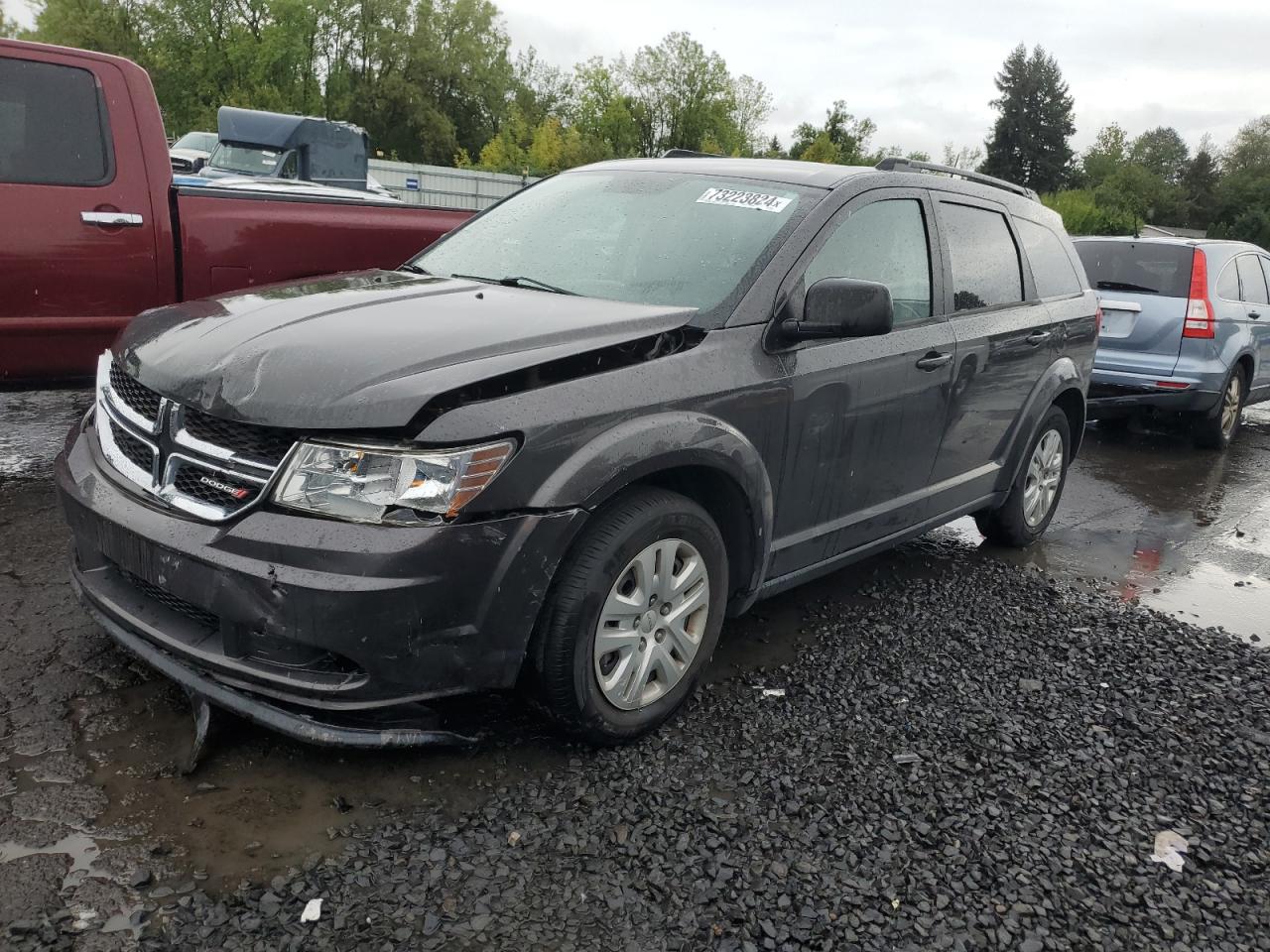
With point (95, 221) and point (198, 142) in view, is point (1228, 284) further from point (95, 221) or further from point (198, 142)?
point (198, 142)

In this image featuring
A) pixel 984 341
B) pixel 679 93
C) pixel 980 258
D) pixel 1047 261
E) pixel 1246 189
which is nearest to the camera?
pixel 984 341

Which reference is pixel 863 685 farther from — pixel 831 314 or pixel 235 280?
pixel 235 280

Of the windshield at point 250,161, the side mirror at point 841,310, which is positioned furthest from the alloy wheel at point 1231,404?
the windshield at point 250,161

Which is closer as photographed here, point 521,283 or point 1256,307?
point 521,283

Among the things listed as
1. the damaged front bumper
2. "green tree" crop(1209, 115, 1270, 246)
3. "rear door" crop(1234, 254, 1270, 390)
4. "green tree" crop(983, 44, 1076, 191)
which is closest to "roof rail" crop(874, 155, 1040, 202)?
the damaged front bumper

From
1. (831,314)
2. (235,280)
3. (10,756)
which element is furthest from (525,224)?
(10,756)

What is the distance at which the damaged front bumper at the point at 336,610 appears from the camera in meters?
2.43

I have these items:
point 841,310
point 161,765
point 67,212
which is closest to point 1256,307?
point 841,310

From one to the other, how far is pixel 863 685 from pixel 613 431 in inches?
58.8

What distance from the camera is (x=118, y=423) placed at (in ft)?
9.92

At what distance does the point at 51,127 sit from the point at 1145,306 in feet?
25.8

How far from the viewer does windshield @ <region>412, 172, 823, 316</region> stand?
3387mm

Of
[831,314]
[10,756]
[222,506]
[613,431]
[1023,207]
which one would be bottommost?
[10,756]

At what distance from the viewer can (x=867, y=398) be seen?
3672 millimetres
